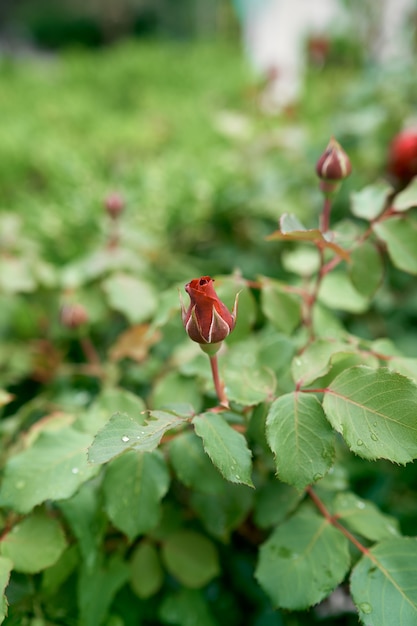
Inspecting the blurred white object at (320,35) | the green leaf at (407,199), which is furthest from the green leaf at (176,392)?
the blurred white object at (320,35)

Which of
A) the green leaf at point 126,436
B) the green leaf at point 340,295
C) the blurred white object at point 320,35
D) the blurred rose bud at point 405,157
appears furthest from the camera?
the blurred white object at point 320,35

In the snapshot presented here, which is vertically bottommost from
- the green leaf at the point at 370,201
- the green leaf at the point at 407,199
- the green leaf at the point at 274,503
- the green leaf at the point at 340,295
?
the green leaf at the point at 274,503

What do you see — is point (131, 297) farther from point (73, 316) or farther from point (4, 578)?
point (4, 578)

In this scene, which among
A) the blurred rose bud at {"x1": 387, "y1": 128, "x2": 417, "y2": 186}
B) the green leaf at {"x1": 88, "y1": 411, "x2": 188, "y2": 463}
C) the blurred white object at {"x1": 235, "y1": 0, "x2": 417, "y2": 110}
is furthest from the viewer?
the blurred white object at {"x1": 235, "y1": 0, "x2": 417, "y2": 110}

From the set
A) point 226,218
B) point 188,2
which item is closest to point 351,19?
point 226,218

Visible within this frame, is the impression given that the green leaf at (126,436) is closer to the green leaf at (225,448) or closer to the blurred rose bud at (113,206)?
the green leaf at (225,448)

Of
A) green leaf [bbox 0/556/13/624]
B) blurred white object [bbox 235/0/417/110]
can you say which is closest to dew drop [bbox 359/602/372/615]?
green leaf [bbox 0/556/13/624]

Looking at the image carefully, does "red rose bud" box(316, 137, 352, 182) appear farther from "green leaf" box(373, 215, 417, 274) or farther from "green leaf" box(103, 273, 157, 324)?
"green leaf" box(103, 273, 157, 324)

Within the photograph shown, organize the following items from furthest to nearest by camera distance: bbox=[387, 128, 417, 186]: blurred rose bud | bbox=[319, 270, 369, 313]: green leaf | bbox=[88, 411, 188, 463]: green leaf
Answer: bbox=[387, 128, 417, 186]: blurred rose bud, bbox=[319, 270, 369, 313]: green leaf, bbox=[88, 411, 188, 463]: green leaf
